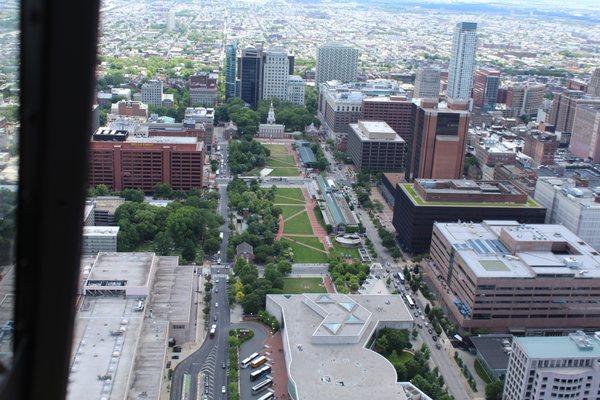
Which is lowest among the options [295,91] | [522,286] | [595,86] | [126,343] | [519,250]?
[126,343]

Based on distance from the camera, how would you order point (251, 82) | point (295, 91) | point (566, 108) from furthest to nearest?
point (295, 91) < point (251, 82) < point (566, 108)

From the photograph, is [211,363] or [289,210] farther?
[289,210]

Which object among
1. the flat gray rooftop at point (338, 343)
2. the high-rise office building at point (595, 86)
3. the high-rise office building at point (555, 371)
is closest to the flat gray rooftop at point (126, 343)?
the flat gray rooftop at point (338, 343)

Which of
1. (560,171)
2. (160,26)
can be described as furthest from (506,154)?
(160,26)

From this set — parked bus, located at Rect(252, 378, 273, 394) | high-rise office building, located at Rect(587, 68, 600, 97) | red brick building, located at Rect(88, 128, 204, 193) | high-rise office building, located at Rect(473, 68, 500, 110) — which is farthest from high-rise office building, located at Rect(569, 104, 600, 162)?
parked bus, located at Rect(252, 378, 273, 394)

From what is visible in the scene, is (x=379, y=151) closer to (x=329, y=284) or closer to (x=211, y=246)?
(x=211, y=246)

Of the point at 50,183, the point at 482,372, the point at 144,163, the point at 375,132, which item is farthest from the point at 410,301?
the point at 50,183
